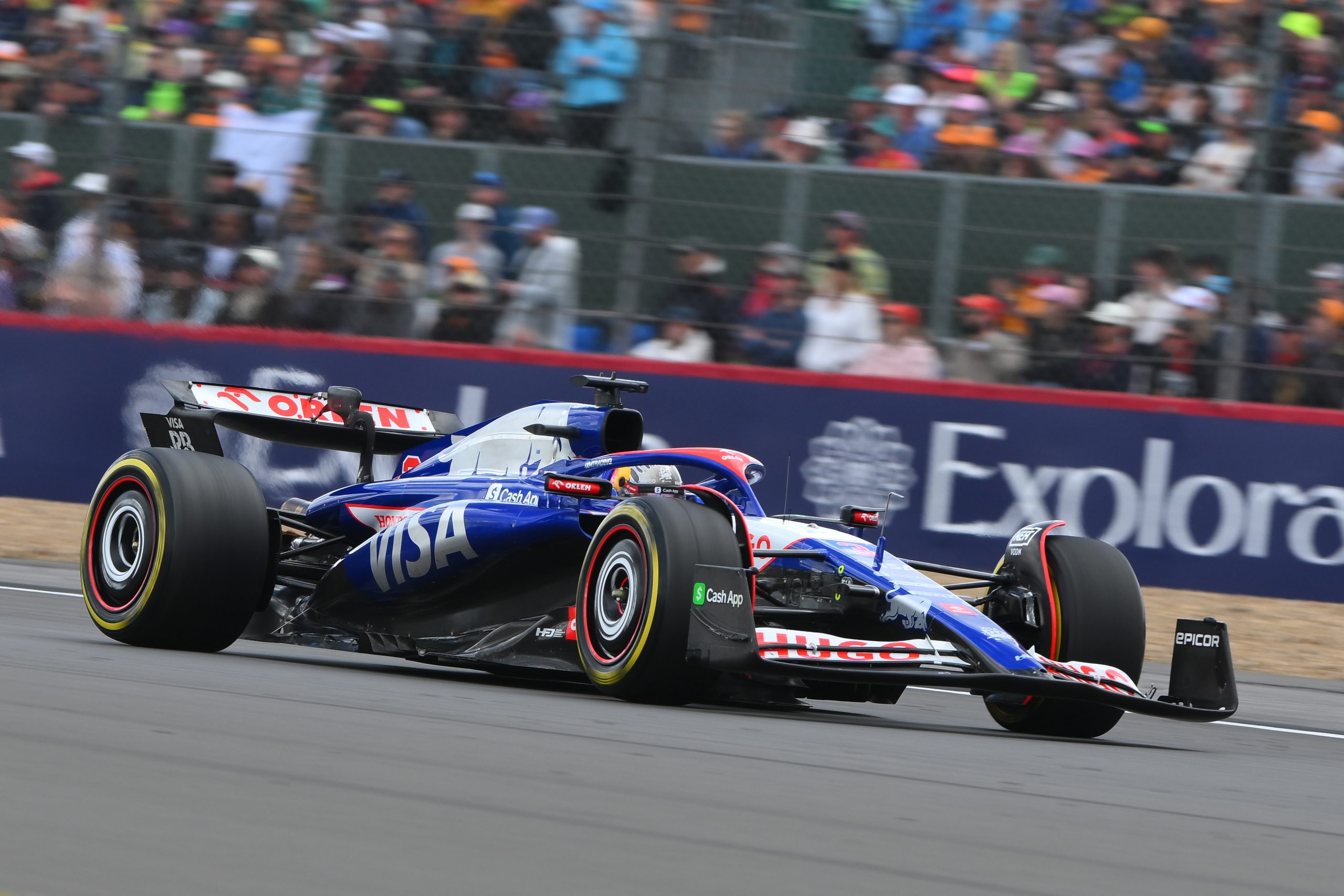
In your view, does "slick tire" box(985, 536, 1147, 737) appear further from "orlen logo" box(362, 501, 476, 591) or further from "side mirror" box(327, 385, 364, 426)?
"side mirror" box(327, 385, 364, 426)

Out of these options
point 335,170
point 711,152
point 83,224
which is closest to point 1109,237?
point 711,152

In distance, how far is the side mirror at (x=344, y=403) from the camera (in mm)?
8188

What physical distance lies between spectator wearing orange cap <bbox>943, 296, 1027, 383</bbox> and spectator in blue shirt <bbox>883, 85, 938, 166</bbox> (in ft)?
3.47

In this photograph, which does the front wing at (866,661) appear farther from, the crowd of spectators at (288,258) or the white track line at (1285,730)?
the crowd of spectators at (288,258)

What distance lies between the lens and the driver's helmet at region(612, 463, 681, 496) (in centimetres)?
714

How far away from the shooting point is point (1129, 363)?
11266mm

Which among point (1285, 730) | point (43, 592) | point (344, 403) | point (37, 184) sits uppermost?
point (37, 184)

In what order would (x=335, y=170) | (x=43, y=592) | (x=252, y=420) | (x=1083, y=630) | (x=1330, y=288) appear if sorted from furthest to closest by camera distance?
1. (x=335, y=170)
2. (x=1330, y=288)
3. (x=43, y=592)
4. (x=252, y=420)
5. (x=1083, y=630)

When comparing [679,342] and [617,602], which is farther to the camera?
[679,342]

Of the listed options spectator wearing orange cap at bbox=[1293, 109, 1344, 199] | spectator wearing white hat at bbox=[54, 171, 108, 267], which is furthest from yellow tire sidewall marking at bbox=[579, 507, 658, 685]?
spectator wearing white hat at bbox=[54, 171, 108, 267]

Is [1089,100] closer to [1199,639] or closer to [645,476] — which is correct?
[645,476]

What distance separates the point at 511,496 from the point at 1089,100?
6198 millimetres

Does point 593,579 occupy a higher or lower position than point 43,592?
higher

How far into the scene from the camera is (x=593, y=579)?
6434 millimetres
